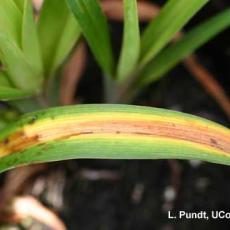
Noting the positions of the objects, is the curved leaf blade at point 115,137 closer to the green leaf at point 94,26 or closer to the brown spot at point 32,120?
the brown spot at point 32,120

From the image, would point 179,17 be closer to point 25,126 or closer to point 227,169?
point 25,126

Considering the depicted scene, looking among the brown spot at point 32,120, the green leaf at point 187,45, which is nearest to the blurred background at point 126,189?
the green leaf at point 187,45

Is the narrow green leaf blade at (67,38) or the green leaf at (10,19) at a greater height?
the narrow green leaf blade at (67,38)

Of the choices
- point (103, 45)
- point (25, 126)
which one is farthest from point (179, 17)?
point (25, 126)

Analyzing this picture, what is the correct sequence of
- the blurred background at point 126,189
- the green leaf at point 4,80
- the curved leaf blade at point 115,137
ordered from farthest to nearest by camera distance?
the blurred background at point 126,189 → the green leaf at point 4,80 → the curved leaf blade at point 115,137

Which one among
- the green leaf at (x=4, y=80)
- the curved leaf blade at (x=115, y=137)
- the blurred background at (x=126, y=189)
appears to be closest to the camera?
the curved leaf blade at (x=115, y=137)

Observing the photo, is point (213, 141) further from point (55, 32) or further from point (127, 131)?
point (55, 32)
